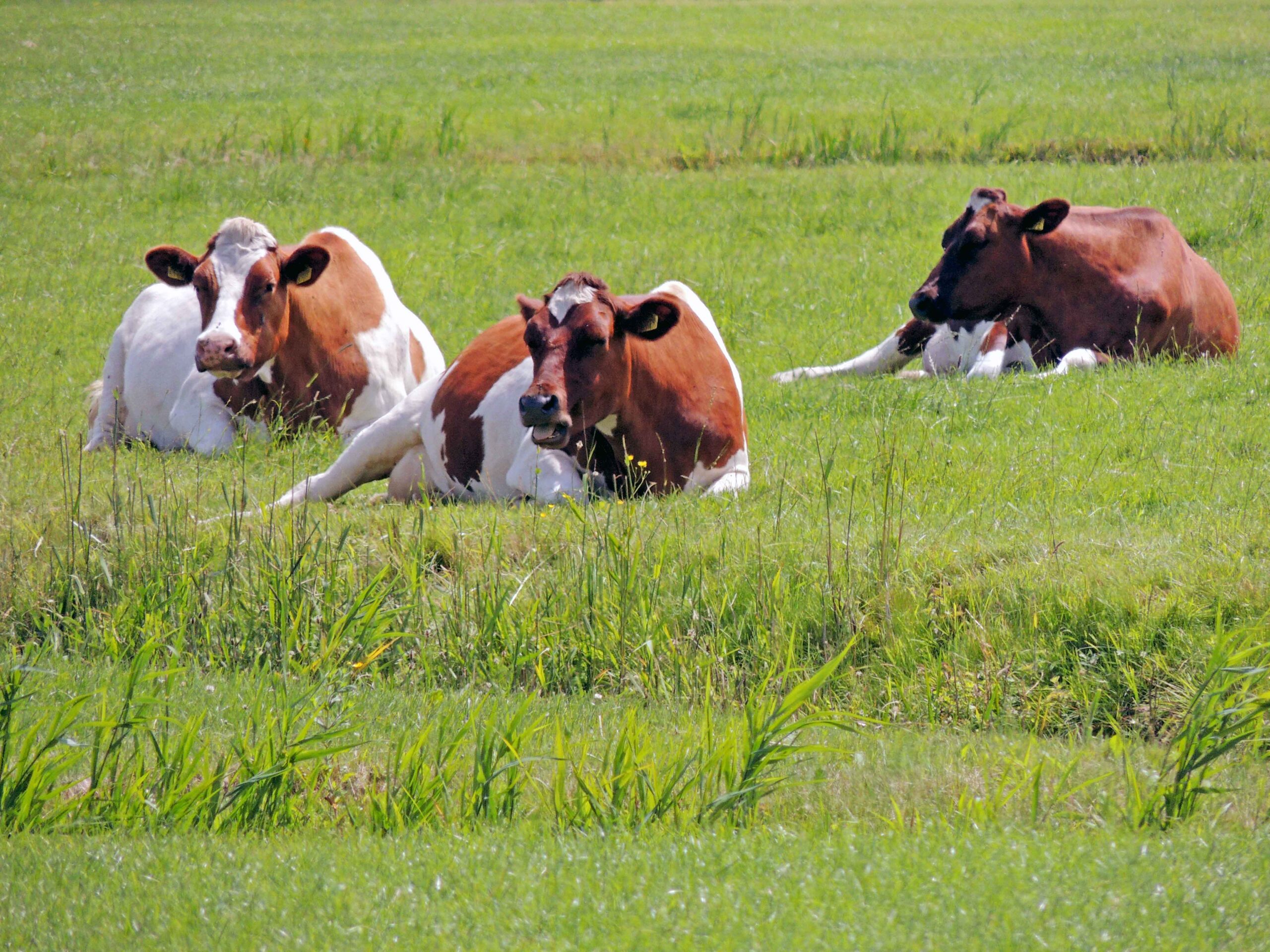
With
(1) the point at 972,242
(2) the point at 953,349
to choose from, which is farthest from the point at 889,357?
(1) the point at 972,242

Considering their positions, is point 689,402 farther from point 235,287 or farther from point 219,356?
point 235,287

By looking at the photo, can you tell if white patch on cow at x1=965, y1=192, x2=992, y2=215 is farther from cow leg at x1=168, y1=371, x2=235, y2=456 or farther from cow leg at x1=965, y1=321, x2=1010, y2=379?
cow leg at x1=168, y1=371, x2=235, y2=456

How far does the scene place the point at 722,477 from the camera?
8367 mm

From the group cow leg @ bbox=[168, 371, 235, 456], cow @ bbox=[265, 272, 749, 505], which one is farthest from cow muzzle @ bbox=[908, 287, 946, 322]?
cow leg @ bbox=[168, 371, 235, 456]

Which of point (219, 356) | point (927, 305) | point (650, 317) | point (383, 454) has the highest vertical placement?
point (650, 317)

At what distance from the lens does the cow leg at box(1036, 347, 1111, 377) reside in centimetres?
1038

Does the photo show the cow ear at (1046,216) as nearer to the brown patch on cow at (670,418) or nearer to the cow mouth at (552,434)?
the brown patch on cow at (670,418)

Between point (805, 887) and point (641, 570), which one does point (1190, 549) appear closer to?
point (641, 570)

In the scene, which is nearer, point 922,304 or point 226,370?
point 226,370

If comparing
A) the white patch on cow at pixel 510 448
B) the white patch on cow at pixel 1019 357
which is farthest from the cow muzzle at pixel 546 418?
the white patch on cow at pixel 1019 357

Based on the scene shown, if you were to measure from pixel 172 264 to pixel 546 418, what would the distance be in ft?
14.3

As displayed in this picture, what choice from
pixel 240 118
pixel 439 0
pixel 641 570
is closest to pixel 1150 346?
pixel 641 570

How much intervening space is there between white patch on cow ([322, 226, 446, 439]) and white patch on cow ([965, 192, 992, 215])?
14.2 feet

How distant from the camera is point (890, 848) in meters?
4.25
